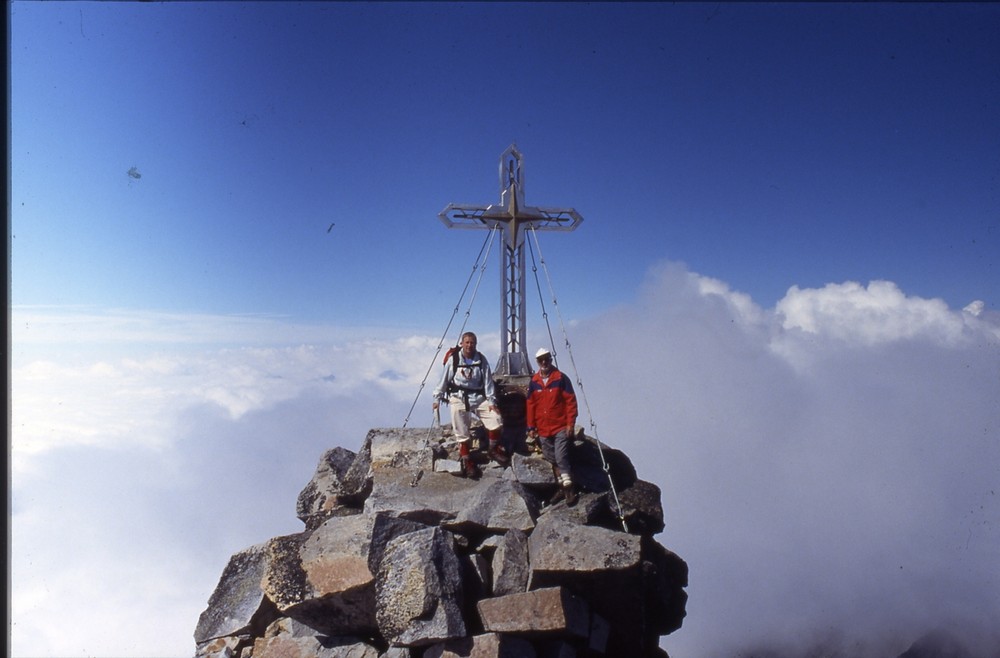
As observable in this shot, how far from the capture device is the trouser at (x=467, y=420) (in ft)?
42.3

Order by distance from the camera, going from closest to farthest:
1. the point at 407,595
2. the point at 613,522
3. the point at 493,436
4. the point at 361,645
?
the point at 407,595, the point at 361,645, the point at 613,522, the point at 493,436

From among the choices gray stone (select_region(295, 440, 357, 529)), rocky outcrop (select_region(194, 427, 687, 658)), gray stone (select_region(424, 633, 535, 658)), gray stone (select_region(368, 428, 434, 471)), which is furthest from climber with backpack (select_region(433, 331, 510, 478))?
gray stone (select_region(424, 633, 535, 658))

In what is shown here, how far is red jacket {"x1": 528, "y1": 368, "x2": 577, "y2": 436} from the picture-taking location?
12203mm

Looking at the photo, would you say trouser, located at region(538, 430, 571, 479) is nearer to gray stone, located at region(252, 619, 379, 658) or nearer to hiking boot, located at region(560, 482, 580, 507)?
hiking boot, located at region(560, 482, 580, 507)

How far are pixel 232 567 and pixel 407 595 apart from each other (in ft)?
16.2

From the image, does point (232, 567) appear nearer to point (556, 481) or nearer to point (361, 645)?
point (361, 645)

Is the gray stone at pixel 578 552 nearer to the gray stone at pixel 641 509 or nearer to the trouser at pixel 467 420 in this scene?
the gray stone at pixel 641 509

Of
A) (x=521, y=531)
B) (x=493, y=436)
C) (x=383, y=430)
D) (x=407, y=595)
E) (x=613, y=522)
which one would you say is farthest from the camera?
(x=383, y=430)

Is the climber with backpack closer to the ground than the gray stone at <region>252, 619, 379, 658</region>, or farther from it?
farther from it

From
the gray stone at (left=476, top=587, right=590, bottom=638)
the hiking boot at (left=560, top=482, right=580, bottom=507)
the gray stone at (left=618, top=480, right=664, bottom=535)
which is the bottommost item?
the gray stone at (left=476, top=587, right=590, bottom=638)

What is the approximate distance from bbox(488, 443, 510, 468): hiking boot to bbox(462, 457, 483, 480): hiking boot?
481 millimetres

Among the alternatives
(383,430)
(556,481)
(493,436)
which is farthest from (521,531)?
(383,430)

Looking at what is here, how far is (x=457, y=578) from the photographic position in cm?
982

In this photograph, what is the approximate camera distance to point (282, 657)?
10578 millimetres
